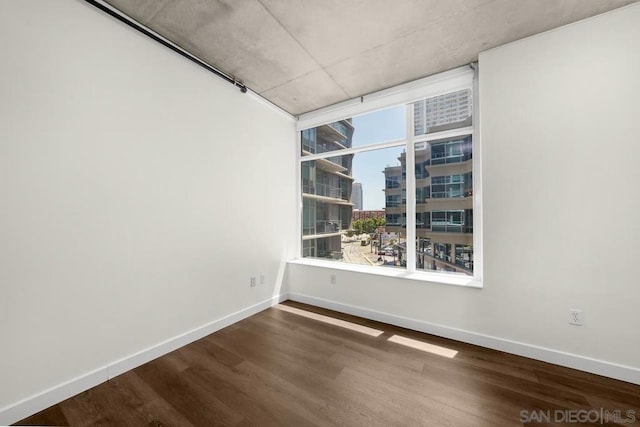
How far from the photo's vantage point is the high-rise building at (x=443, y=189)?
2.90 meters

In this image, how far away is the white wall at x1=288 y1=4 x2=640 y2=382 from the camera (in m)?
→ 2.01

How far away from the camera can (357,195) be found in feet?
12.6

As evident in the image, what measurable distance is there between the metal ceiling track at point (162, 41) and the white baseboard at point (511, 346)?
3.24 meters

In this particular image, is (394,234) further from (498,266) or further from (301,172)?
(301,172)

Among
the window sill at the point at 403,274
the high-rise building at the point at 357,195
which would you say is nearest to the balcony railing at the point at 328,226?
the high-rise building at the point at 357,195

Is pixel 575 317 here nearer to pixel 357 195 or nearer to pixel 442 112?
pixel 442 112

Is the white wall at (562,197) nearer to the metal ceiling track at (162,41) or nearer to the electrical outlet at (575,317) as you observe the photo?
the electrical outlet at (575,317)

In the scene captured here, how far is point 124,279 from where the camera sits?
82.9 inches

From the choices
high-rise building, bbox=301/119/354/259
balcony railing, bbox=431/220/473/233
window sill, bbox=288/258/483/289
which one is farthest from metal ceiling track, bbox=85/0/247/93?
balcony railing, bbox=431/220/473/233

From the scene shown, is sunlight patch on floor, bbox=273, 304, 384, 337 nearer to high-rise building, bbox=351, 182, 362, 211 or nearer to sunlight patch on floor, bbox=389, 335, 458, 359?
sunlight patch on floor, bbox=389, 335, 458, 359

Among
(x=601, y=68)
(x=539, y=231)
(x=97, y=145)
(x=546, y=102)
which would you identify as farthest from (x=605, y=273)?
(x=97, y=145)

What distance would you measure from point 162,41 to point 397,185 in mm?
3051

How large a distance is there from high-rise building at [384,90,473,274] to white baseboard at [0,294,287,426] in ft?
8.74

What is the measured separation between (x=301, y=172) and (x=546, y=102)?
10.3ft
